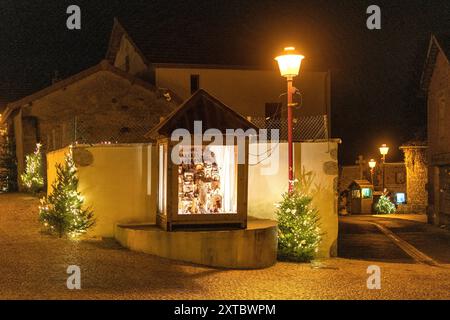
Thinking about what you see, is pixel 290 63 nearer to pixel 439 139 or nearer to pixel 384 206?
pixel 439 139

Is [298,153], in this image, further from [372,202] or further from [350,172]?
[350,172]

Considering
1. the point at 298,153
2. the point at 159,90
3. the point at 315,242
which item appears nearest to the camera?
the point at 315,242

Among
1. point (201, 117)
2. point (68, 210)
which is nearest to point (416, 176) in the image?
point (201, 117)

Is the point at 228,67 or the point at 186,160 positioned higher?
the point at 228,67

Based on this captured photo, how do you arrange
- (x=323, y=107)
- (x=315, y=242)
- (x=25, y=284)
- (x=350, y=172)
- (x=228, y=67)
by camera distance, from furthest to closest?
(x=350, y=172) < (x=323, y=107) < (x=228, y=67) < (x=315, y=242) < (x=25, y=284)

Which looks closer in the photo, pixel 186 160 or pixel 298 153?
pixel 186 160

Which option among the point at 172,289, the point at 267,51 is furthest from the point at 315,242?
the point at 267,51

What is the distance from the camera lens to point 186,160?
478 inches

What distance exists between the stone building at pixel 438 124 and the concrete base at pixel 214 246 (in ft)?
49.6

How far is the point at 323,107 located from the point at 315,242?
2050cm

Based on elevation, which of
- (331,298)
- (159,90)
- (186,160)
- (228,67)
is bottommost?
(331,298)

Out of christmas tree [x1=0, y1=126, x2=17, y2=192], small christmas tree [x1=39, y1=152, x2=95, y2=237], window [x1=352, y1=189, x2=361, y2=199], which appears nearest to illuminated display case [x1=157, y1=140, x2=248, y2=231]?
small christmas tree [x1=39, y1=152, x2=95, y2=237]

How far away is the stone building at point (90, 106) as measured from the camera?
2267cm

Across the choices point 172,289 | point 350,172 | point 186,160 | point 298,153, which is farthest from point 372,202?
point 172,289
